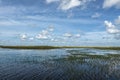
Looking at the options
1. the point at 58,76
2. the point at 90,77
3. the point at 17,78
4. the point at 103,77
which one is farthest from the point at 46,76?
the point at 103,77

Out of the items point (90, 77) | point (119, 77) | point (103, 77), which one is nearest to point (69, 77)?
point (90, 77)

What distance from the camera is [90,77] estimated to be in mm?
27547

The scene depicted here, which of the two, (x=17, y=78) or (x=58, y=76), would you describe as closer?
(x=17, y=78)

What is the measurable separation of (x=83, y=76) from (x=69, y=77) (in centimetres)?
206

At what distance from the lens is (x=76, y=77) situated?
90.1 feet

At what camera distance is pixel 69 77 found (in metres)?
27.6

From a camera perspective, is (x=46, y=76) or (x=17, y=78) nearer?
(x=17, y=78)

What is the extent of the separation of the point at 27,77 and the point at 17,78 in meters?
1.47

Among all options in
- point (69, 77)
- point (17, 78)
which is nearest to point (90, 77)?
point (69, 77)

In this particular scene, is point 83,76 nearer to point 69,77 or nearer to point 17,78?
point 69,77

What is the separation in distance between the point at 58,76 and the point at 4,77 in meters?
7.35

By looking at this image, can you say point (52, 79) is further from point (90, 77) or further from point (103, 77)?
point (103, 77)

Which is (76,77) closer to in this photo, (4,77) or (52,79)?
(52,79)

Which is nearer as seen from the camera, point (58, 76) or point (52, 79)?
point (52, 79)
